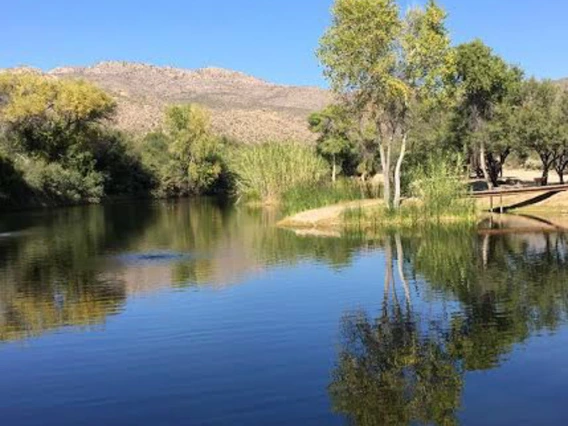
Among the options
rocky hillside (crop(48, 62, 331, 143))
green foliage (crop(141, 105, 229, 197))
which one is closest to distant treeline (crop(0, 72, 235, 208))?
green foliage (crop(141, 105, 229, 197))

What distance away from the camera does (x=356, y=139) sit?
59.8 meters

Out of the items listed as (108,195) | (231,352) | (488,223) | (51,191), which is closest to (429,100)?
(488,223)

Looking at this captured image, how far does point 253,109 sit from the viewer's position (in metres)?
151

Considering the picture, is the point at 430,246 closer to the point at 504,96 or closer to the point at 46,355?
the point at 46,355

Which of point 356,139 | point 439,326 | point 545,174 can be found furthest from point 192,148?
point 439,326

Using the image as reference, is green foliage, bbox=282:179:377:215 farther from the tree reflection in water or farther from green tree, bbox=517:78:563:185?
the tree reflection in water

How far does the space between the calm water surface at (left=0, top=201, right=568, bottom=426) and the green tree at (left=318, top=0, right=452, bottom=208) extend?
948 cm

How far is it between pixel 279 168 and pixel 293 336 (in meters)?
35.8

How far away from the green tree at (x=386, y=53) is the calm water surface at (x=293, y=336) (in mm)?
9475

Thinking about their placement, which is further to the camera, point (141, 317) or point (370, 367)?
point (141, 317)

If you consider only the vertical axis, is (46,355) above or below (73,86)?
below

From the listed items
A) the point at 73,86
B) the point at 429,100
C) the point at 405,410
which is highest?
the point at 73,86

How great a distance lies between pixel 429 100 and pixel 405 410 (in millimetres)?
24962

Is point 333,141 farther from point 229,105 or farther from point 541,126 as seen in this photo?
point 229,105
